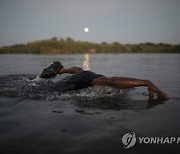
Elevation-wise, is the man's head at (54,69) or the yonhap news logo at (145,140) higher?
the man's head at (54,69)

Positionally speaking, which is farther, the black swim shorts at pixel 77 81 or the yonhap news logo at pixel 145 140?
the black swim shorts at pixel 77 81

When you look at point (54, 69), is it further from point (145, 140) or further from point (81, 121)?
point (145, 140)

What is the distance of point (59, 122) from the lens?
171 inches

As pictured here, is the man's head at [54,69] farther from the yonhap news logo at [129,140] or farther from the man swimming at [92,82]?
the yonhap news logo at [129,140]

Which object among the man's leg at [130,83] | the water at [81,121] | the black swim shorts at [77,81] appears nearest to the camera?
the water at [81,121]

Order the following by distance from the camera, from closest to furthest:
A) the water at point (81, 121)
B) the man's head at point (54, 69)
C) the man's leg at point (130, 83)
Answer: the water at point (81, 121) → the man's leg at point (130, 83) → the man's head at point (54, 69)

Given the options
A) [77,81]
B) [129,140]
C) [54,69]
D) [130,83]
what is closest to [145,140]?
[129,140]

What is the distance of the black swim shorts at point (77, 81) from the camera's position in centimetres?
687

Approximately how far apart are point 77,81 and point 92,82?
56 cm

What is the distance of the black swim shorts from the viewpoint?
6.87m

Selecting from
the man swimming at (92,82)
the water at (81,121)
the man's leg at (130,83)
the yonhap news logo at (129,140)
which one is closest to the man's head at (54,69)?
the man swimming at (92,82)

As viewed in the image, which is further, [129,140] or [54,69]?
[54,69]

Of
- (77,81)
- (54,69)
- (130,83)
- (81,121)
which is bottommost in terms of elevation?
(81,121)

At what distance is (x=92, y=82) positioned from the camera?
680 cm
